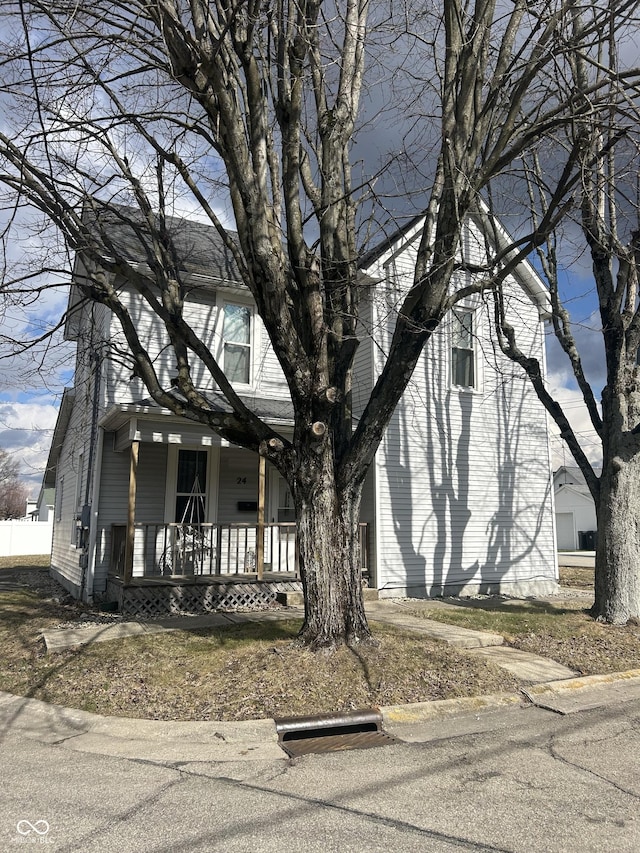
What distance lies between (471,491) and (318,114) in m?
8.22

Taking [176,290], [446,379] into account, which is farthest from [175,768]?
[446,379]

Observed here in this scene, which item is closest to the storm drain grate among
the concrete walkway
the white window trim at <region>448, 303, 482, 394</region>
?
the concrete walkway

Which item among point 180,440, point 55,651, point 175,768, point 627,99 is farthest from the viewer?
point 180,440

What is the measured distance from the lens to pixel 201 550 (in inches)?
430

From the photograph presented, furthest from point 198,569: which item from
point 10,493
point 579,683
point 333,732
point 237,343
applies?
point 10,493

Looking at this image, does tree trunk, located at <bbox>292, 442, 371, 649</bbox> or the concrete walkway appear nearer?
tree trunk, located at <bbox>292, 442, 371, 649</bbox>

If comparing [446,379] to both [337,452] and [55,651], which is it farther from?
[55,651]

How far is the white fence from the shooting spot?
33688 millimetres

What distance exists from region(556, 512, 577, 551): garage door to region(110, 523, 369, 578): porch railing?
3244 centimetres

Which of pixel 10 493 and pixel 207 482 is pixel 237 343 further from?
pixel 10 493

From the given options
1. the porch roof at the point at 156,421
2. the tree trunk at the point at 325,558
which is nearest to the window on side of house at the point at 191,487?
the porch roof at the point at 156,421

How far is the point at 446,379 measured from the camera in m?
13.2

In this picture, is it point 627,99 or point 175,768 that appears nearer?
point 175,768

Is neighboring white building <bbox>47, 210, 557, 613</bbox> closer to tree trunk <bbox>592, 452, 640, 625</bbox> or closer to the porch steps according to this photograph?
the porch steps
